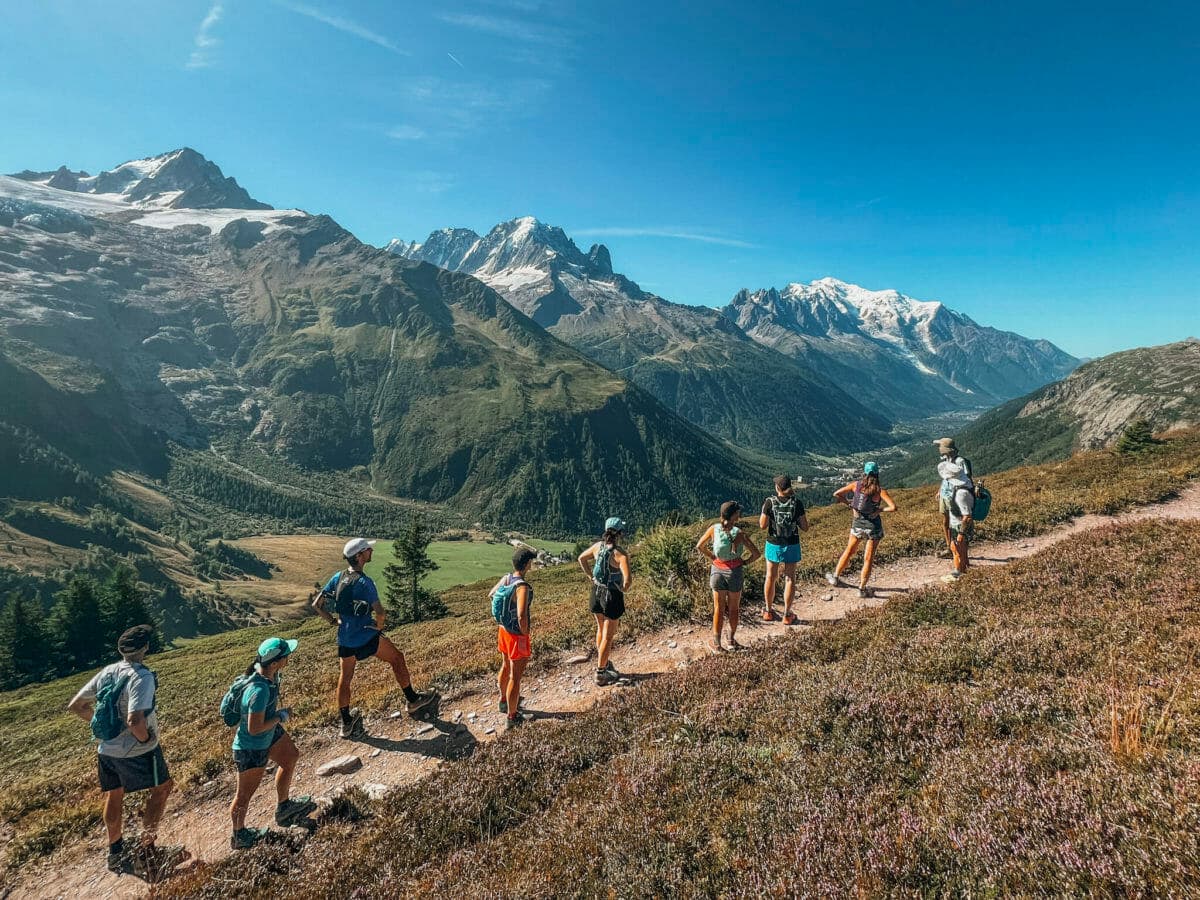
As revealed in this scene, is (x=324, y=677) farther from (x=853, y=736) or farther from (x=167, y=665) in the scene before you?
(x=167, y=665)

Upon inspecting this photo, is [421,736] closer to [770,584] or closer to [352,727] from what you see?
[352,727]

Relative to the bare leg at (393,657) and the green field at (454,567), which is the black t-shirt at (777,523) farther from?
the green field at (454,567)

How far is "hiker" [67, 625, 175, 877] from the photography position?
26.4 ft

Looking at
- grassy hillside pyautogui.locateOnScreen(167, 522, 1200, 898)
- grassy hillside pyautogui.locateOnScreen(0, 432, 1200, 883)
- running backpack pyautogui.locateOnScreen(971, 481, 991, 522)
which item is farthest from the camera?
running backpack pyautogui.locateOnScreen(971, 481, 991, 522)

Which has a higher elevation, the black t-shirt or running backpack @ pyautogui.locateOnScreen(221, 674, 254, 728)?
the black t-shirt

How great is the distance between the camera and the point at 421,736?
35.2 feet

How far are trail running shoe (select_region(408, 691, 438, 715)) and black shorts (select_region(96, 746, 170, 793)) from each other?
4245 mm

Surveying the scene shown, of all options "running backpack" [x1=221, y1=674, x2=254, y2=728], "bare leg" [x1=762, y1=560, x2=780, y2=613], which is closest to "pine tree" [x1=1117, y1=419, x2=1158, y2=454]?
"bare leg" [x1=762, y1=560, x2=780, y2=613]

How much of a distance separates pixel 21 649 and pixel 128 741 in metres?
78.3

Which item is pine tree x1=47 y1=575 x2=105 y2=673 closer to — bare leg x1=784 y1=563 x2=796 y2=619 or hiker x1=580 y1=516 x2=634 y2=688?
hiker x1=580 y1=516 x2=634 y2=688

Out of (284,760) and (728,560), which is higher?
(728,560)

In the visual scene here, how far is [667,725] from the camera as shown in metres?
8.08

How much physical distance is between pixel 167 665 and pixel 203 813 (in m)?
46.5

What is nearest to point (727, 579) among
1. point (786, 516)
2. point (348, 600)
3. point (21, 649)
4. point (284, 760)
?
point (786, 516)
